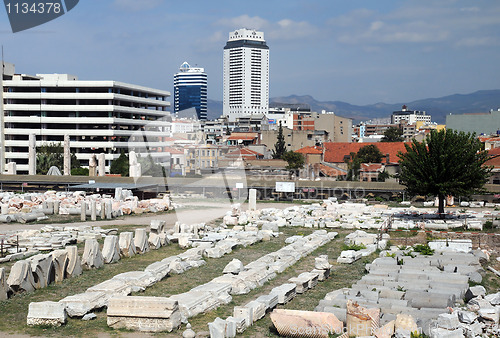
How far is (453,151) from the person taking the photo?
28281mm

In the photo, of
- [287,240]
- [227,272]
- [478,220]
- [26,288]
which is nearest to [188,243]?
[287,240]

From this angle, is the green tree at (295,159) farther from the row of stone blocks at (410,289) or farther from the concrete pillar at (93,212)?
the row of stone blocks at (410,289)

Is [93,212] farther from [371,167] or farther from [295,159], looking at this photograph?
[295,159]

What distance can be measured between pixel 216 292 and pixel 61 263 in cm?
558

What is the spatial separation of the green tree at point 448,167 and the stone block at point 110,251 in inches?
630

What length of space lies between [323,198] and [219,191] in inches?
339

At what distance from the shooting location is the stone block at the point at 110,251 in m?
20.3

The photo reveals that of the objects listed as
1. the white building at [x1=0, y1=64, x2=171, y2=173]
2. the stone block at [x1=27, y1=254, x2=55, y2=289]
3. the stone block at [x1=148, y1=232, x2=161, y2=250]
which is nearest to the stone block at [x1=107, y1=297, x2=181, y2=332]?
the stone block at [x1=27, y1=254, x2=55, y2=289]

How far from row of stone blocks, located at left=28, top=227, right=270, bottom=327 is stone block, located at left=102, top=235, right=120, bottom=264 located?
2.45 metres

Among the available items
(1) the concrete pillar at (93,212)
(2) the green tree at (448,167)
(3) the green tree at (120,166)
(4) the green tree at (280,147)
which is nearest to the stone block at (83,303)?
(1) the concrete pillar at (93,212)

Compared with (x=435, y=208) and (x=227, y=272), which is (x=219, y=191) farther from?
(x=227, y=272)

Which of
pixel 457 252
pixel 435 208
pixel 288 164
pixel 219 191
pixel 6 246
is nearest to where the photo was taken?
pixel 457 252

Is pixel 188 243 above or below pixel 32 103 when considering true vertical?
below

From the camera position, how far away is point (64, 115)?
73.2 m
